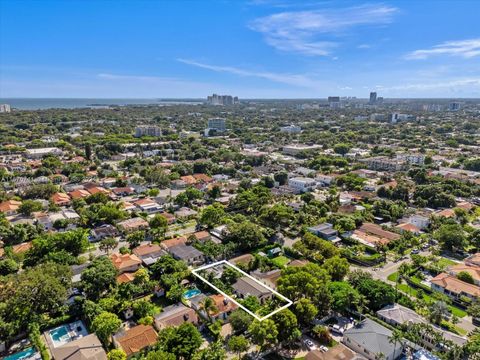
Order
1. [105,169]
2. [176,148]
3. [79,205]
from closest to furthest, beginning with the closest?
[79,205] < [105,169] < [176,148]

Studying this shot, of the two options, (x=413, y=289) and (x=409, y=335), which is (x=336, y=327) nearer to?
(x=409, y=335)

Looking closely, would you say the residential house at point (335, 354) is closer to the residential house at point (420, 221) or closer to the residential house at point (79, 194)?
the residential house at point (420, 221)

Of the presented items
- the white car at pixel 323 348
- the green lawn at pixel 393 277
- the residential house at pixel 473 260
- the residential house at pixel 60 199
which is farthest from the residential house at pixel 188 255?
the residential house at pixel 473 260

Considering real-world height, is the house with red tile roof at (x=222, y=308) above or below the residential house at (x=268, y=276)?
above

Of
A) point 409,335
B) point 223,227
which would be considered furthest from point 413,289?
point 223,227

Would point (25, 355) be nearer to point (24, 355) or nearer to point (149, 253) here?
point (24, 355)

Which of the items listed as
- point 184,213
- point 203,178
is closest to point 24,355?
point 184,213
